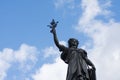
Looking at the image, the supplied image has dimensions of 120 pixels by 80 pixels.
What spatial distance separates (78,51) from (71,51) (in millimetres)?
264

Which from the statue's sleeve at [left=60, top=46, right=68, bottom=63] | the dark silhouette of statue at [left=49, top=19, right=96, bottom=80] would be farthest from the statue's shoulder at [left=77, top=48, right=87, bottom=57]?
the statue's sleeve at [left=60, top=46, right=68, bottom=63]

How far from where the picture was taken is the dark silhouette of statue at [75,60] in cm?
1845

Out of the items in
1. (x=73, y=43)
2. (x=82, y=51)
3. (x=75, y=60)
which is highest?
(x=73, y=43)

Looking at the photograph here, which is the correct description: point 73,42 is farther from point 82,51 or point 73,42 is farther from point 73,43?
point 82,51

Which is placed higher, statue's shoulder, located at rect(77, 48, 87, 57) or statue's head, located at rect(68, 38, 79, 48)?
statue's head, located at rect(68, 38, 79, 48)

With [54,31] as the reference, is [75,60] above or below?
below

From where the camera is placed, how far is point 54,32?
1895 centimetres

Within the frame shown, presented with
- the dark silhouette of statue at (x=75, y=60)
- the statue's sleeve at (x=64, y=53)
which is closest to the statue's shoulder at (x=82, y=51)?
the dark silhouette of statue at (x=75, y=60)

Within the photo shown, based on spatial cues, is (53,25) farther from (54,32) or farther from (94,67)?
(94,67)

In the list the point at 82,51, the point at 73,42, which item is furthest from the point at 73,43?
the point at 82,51

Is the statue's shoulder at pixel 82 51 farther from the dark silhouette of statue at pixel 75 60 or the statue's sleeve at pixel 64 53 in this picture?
the statue's sleeve at pixel 64 53

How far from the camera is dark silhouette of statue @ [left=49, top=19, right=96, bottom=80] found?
18453 millimetres

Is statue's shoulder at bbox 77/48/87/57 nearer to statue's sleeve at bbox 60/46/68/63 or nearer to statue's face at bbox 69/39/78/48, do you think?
statue's face at bbox 69/39/78/48

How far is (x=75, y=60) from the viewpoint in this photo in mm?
18844
